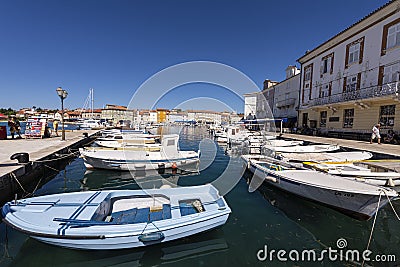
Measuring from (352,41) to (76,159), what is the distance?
27.1 metres

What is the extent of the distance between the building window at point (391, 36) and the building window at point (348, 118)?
5508 mm

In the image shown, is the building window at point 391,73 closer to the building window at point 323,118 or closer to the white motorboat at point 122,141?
the building window at point 323,118

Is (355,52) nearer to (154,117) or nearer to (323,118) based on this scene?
(323,118)

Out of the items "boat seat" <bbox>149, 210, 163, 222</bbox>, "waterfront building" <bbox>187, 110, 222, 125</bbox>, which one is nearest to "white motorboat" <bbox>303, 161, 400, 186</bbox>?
"boat seat" <bbox>149, 210, 163, 222</bbox>

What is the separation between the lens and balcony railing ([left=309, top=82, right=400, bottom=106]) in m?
14.2

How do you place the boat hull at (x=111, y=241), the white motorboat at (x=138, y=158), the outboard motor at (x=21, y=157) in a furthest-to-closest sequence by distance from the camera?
1. the white motorboat at (x=138, y=158)
2. the outboard motor at (x=21, y=157)
3. the boat hull at (x=111, y=241)

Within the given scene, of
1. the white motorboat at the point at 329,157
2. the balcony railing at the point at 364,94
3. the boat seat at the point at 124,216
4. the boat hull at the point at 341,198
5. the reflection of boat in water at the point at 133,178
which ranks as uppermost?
the balcony railing at the point at 364,94

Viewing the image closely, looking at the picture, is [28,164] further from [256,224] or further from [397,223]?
[397,223]

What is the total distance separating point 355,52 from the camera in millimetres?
18344

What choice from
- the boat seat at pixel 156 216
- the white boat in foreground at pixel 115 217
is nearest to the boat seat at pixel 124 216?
the white boat in foreground at pixel 115 217

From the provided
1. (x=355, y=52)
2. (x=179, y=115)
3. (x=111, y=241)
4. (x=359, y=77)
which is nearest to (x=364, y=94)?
(x=359, y=77)

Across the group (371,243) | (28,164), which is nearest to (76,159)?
(28,164)

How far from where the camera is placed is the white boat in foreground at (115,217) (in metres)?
3.50

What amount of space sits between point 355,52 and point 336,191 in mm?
20198
